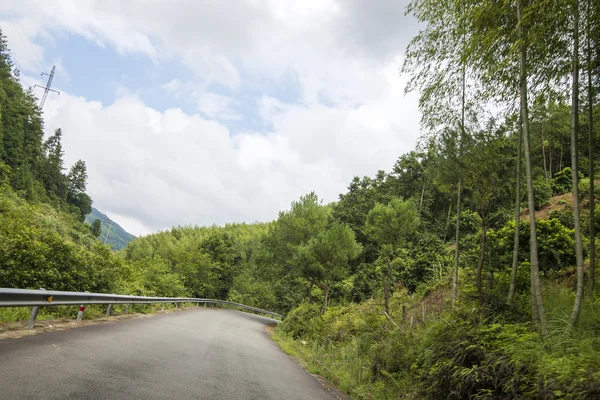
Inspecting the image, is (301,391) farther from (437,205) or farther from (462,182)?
(437,205)

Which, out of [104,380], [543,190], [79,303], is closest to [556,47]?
[104,380]

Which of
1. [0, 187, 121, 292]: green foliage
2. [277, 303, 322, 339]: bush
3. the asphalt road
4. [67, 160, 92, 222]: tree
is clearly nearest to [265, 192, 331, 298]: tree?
[277, 303, 322, 339]: bush

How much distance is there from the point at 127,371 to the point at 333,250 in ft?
72.5

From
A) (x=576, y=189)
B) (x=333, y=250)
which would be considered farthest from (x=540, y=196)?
(x=576, y=189)

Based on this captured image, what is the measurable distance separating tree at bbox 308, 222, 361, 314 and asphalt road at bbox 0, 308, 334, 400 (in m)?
18.3

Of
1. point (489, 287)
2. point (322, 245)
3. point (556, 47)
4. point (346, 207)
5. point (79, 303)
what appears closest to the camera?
point (556, 47)

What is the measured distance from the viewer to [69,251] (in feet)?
39.4

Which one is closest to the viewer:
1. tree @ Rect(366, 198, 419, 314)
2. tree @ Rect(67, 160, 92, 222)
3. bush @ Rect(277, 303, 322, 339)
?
tree @ Rect(366, 198, 419, 314)

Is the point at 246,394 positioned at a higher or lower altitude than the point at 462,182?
lower

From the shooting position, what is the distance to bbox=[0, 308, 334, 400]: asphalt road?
150 inches

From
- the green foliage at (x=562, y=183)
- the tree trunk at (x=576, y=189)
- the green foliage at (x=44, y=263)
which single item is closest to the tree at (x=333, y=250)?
the green foliage at (x=44, y=263)

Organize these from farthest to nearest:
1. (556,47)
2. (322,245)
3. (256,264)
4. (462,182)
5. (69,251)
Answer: (256,264) → (322,245) → (69,251) → (462,182) → (556,47)

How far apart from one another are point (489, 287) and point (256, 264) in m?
38.1

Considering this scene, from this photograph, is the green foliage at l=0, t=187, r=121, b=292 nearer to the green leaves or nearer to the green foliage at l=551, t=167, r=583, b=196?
the green leaves
